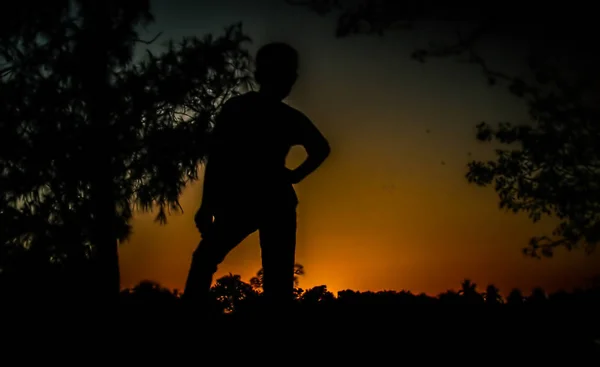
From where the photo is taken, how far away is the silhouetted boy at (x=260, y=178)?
13.1ft

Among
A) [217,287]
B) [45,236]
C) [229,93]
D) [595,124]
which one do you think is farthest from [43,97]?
[595,124]

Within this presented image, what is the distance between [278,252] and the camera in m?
4.18

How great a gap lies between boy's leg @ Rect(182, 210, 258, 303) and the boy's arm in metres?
0.49

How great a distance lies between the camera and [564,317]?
5.60 m

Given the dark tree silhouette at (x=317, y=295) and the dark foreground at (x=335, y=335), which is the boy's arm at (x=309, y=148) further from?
→ the dark tree silhouette at (x=317, y=295)

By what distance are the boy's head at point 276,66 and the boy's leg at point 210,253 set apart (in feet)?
Result: 3.01

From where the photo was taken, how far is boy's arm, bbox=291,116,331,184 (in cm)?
421

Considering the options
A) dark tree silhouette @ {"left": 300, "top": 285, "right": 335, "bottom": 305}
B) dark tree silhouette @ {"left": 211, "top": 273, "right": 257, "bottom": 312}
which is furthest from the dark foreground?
dark tree silhouette @ {"left": 211, "top": 273, "right": 257, "bottom": 312}

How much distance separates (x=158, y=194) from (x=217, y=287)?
78.1 inches

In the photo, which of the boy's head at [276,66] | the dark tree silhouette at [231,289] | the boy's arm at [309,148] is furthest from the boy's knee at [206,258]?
the dark tree silhouette at [231,289]

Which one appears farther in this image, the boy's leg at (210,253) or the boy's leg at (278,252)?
the boy's leg at (278,252)

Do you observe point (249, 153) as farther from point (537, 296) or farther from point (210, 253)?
point (537, 296)

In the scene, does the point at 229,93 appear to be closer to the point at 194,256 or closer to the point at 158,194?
the point at 158,194

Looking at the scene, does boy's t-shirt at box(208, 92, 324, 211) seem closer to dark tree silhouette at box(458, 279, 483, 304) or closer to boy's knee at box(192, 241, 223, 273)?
boy's knee at box(192, 241, 223, 273)
